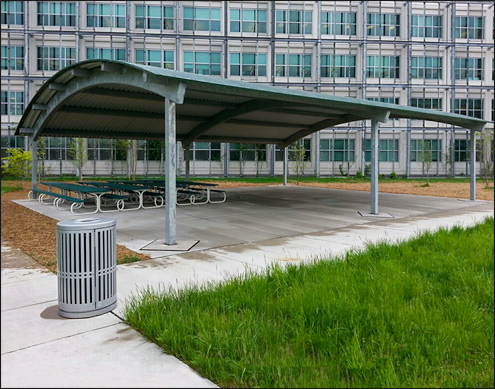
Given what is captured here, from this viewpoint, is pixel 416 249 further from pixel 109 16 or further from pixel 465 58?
pixel 465 58

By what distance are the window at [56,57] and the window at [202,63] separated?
32.5 feet

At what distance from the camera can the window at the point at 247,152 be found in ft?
139

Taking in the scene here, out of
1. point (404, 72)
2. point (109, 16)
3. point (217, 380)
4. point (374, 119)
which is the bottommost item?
point (217, 380)

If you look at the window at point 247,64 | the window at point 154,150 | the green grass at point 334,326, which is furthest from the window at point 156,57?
the green grass at point 334,326

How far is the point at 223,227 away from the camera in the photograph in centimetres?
1191

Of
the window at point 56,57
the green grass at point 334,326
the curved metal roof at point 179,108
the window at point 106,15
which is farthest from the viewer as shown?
the window at point 106,15

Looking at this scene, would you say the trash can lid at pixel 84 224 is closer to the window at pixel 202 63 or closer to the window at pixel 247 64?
the window at pixel 202 63

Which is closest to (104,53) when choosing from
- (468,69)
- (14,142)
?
(14,142)

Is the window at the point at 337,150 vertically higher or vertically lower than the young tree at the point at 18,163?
higher

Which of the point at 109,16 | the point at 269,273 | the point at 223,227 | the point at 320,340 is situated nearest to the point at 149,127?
the point at 223,227

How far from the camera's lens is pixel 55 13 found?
128 ft

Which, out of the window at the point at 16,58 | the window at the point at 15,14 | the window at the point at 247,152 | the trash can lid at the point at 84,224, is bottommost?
the trash can lid at the point at 84,224

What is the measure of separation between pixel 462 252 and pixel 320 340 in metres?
4.47

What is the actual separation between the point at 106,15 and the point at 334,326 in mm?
41608
